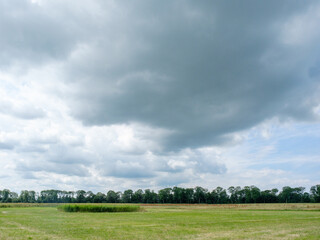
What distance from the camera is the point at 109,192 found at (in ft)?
631

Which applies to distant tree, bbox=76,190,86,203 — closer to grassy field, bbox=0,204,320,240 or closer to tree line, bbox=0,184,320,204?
tree line, bbox=0,184,320,204

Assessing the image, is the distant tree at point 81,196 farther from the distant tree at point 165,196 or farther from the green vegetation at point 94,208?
the green vegetation at point 94,208

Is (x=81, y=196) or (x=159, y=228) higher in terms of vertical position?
(x=159, y=228)

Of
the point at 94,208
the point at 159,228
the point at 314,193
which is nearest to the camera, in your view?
the point at 159,228

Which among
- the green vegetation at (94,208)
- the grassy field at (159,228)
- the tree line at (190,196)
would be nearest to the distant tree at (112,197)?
the tree line at (190,196)

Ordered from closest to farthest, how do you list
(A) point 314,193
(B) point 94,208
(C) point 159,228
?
(C) point 159,228 < (B) point 94,208 < (A) point 314,193

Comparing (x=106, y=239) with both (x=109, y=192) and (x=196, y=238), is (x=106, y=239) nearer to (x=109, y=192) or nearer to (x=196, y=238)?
(x=196, y=238)

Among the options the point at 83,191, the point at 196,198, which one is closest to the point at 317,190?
the point at 196,198

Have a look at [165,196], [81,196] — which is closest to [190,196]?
[165,196]

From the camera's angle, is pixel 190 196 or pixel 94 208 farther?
pixel 190 196

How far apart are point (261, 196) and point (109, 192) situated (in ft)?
346

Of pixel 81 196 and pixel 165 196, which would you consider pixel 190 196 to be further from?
pixel 81 196

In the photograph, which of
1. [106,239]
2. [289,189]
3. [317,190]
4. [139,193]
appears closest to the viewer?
[106,239]

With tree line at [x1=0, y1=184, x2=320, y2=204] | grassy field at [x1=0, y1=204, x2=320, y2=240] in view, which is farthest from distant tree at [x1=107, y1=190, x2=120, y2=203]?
grassy field at [x1=0, y1=204, x2=320, y2=240]
